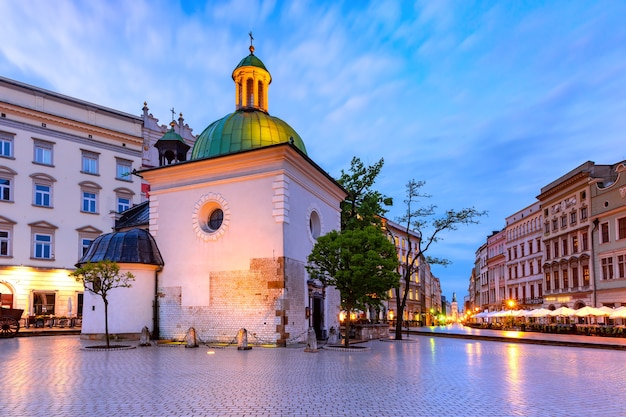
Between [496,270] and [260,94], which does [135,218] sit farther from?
[496,270]

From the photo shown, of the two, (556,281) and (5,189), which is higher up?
(5,189)

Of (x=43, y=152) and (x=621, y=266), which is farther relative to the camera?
(x=621, y=266)

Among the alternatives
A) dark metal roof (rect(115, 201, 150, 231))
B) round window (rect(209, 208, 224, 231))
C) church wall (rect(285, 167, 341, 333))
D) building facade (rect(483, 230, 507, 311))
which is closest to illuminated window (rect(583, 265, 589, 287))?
building facade (rect(483, 230, 507, 311))

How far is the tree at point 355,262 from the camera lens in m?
20.7

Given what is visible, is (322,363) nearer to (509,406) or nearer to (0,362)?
(509,406)

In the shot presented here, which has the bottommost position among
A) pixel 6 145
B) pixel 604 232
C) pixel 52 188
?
pixel 604 232

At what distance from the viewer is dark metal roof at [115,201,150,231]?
30.6 m

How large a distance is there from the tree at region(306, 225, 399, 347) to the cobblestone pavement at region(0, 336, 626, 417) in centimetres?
372

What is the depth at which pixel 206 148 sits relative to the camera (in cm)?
2683

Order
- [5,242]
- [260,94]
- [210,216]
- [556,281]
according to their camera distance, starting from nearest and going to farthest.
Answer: [210,216], [260,94], [5,242], [556,281]

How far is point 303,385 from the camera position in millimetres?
11141

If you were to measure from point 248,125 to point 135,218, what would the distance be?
35.8 feet

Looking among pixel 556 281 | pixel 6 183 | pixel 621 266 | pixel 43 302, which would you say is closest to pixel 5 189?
pixel 6 183

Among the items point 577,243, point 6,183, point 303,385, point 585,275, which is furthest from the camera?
point 577,243
